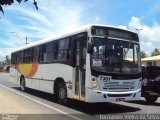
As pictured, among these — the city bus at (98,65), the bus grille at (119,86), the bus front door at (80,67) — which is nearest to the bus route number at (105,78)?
the city bus at (98,65)

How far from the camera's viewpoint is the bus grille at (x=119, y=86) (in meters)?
13.4

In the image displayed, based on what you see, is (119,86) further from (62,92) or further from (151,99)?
(151,99)

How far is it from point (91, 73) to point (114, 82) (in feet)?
3.09

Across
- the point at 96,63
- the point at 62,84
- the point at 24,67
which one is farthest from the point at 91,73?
the point at 24,67

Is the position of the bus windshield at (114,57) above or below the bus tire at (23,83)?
above

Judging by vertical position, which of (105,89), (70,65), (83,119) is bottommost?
(83,119)

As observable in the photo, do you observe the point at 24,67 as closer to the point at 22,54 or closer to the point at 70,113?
the point at 22,54

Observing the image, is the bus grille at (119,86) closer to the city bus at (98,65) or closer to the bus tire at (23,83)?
the city bus at (98,65)

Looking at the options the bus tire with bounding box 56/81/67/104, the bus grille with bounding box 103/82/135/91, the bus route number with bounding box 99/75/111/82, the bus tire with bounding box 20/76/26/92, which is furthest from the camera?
the bus tire with bounding box 20/76/26/92

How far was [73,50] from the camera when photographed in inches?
587

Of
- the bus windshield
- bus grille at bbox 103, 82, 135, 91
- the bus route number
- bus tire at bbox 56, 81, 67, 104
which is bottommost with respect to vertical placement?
bus tire at bbox 56, 81, 67, 104

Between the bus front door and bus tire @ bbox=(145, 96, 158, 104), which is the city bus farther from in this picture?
bus tire @ bbox=(145, 96, 158, 104)

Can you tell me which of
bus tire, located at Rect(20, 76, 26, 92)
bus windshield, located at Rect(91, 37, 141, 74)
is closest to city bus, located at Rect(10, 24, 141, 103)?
bus windshield, located at Rect(91, 37, 141, 74)

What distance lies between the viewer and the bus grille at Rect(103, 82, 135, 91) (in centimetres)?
1342
